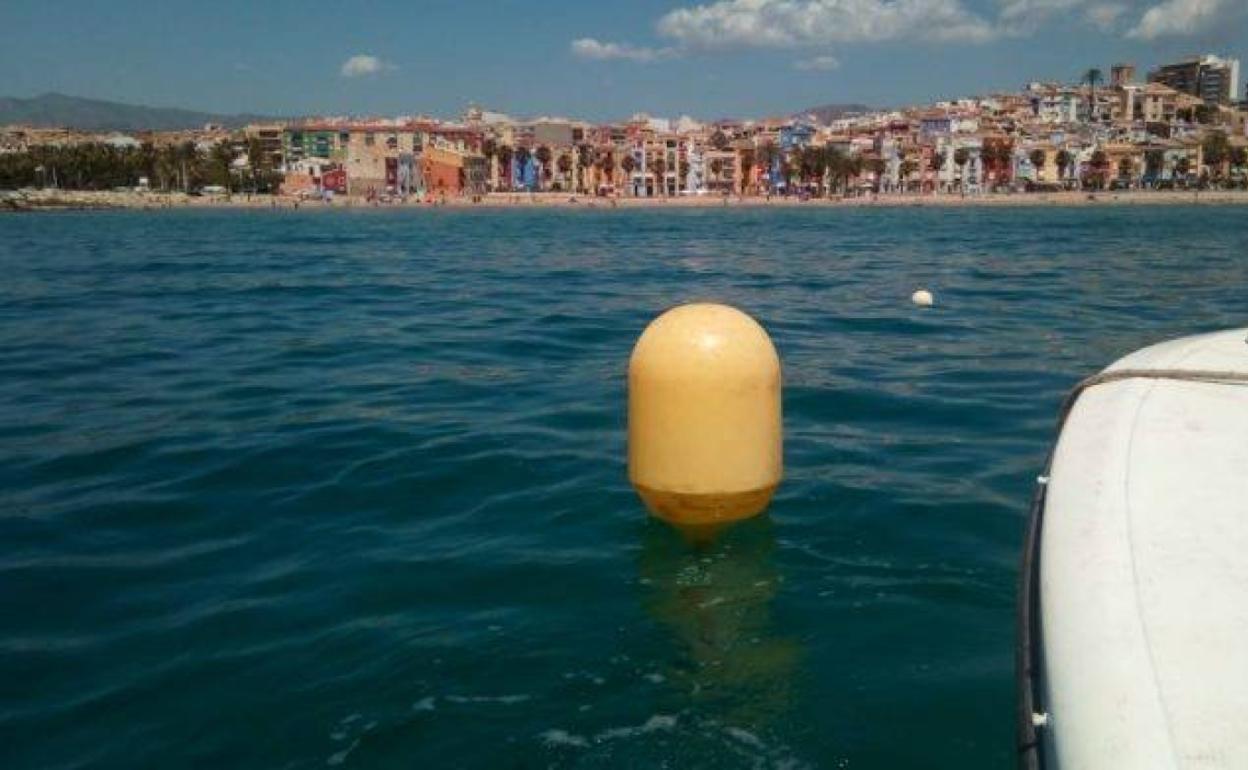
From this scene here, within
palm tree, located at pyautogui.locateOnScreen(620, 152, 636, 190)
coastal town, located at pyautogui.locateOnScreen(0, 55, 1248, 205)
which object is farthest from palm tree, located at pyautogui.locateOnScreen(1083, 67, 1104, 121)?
palm tree, located at pyautogui.locateOnScreen(620, 152, 636, 190)

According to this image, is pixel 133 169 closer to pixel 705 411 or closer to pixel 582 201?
pixel 582 201

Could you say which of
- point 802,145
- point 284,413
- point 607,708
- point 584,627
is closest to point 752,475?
point 584,627

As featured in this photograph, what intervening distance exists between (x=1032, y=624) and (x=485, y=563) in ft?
10.2

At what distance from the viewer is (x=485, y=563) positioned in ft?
16.6

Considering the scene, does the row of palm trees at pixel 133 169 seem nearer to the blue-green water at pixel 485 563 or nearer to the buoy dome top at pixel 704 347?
the blue-green water at pixel 485 563

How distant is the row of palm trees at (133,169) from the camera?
445ft

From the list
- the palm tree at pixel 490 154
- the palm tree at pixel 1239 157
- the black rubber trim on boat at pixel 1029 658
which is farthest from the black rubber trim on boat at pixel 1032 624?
the palm tree at pixel 490 154

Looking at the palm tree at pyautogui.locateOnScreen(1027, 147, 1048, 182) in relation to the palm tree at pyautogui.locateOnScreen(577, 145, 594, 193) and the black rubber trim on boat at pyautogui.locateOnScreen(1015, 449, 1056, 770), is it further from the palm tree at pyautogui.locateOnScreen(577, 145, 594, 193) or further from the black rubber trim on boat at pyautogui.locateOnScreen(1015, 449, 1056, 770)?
the black rubber trim on boat at pyautogui.locateOnScreen(1015, 449, 1056, 770)

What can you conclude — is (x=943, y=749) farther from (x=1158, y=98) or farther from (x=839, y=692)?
(x=1158, y=98)

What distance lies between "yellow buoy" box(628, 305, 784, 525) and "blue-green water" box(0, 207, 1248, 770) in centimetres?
45

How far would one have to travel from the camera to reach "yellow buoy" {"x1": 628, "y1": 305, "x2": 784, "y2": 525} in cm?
442

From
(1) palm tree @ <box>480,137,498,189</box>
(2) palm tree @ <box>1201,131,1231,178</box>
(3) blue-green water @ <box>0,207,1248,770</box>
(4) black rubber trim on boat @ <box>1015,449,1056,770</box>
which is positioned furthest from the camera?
(1) palm tree @ <box>480,137,498,189</box>

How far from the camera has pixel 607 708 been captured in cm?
364

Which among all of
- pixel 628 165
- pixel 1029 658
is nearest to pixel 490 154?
pixel 628 165
